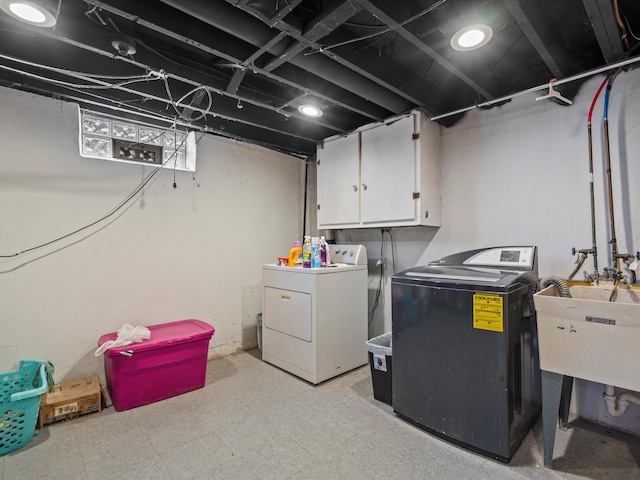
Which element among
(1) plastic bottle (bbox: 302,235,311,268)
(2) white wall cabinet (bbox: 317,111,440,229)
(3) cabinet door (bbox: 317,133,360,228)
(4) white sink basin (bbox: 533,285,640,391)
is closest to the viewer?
(4) white sink basin (bbox: 533,285,640,391)

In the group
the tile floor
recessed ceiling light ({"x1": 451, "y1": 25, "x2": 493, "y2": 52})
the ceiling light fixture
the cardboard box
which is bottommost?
the tile floor

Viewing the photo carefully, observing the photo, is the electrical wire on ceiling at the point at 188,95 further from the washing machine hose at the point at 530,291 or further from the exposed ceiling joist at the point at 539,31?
the washing machine hose at the point at 530,291

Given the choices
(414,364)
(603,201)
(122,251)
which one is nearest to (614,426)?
(414,364)

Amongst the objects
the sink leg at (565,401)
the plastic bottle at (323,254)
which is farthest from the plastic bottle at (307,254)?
the sink leg at (565,401)

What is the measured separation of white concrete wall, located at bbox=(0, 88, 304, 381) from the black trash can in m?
1.61

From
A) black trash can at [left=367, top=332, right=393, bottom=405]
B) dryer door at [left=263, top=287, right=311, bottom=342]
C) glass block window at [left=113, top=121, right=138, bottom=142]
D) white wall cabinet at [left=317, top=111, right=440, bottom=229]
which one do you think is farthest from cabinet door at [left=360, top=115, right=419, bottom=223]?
glass block window at [left=113, top=121, right=138, bottom=142]

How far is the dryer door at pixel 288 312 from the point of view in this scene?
8.61 feet

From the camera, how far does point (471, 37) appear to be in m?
1.67

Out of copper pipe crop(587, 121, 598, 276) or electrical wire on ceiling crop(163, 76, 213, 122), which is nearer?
copper pipe crop(587, 121, 598, 276)

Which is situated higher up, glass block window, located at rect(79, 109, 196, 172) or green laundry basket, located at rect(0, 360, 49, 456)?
glass block window, located at rect(79, 109, 196, 172)

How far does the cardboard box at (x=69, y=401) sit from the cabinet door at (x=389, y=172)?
2476mm

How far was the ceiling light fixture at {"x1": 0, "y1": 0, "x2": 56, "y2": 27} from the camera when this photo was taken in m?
1.38

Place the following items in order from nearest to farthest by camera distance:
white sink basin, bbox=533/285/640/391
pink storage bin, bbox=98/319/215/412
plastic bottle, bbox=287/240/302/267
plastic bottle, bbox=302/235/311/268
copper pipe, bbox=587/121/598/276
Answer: white sink basin, bbox=533/285/640/391
copper pipe, bbox=587/121/598/276
pink storage bin, bbox=98/319/215/412
plastic bottle, bbox=302/235/311/268
plastic bottle, bbox=287/240/302/267

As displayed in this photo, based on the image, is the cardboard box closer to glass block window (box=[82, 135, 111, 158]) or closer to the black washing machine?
glass block window (box=[82, 135, 111, 158])
